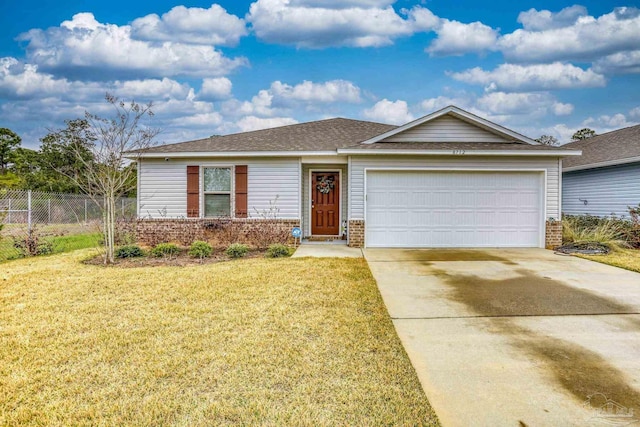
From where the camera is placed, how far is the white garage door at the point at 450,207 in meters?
10.5

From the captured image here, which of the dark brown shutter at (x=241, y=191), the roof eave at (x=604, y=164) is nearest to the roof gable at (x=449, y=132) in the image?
the roof eave at (x=604, y=164)

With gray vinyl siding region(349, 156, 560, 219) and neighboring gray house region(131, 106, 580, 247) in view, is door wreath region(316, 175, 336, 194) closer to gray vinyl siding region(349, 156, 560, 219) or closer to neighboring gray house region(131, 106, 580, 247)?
neighboring gray house region(131, 106, 580, 247)

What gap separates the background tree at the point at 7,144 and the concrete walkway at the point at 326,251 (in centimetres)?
3306

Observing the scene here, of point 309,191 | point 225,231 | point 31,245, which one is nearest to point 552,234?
point 309,191

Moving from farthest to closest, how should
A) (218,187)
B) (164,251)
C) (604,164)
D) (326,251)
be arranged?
(604,164) < (218,187) < (326,251) < (164,251)

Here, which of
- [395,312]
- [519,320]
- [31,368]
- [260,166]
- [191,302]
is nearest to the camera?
[31,368]

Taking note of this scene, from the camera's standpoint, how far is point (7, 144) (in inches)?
1244

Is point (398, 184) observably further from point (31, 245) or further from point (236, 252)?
point (31, 245)

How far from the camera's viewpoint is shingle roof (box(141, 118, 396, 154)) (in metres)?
11.0

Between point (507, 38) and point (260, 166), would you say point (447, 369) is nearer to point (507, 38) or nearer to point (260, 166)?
point (260, 166)

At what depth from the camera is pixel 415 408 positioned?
267cm

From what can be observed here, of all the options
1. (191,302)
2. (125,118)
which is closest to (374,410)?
(191,302)

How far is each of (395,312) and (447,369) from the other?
1583 mm

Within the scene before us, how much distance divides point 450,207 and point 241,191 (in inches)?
243
